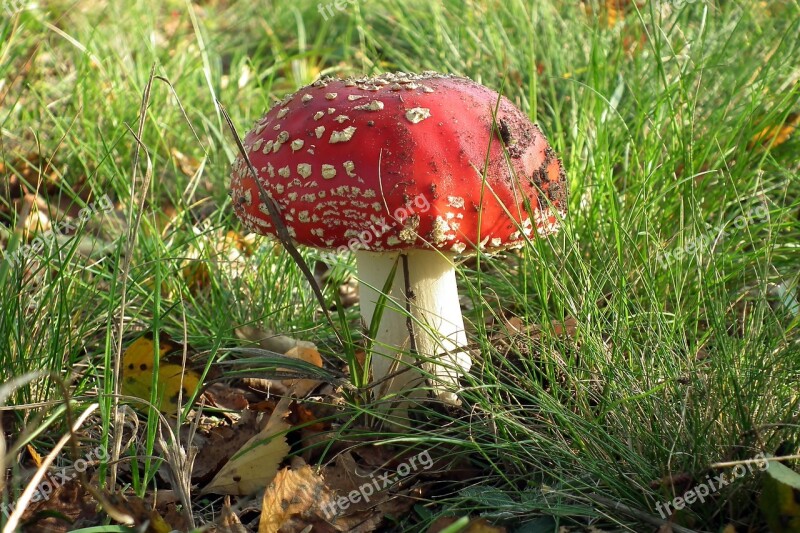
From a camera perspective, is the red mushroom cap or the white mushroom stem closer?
the red mushroom cap

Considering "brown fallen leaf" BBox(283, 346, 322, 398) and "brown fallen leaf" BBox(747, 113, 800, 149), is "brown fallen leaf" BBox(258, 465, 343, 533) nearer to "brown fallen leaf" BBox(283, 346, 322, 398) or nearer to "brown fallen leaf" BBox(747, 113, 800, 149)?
"brown fallen leaf" BBox(283, 346, 322, 398)

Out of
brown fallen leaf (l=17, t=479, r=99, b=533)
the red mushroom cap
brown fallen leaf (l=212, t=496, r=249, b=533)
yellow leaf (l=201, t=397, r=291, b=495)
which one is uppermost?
the red mushroom cap

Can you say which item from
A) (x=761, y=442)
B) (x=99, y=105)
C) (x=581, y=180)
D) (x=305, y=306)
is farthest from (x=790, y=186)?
(x=99, y=105)

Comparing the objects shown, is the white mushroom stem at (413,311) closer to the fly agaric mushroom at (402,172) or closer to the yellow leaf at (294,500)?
the fly agaric mushroom at (402,172)

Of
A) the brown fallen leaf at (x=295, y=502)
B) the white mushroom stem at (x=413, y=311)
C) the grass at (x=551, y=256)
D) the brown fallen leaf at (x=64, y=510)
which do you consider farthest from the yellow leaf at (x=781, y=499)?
the brown fallen leaf at (x=64, y=510)

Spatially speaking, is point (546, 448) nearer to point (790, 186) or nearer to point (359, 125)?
point (359, 125)

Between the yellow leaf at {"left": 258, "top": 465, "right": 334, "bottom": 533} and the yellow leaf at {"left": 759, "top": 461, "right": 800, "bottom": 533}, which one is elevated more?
the yellow leaf at {"left": 759, "top": 461, "right": 800, "bottom": 533}

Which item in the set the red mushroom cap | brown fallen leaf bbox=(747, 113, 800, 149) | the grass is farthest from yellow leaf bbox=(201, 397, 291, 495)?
brown fallen leaf bbox=(747, 113, 800, 149)

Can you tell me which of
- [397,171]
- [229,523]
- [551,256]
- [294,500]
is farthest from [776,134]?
[229,523]
